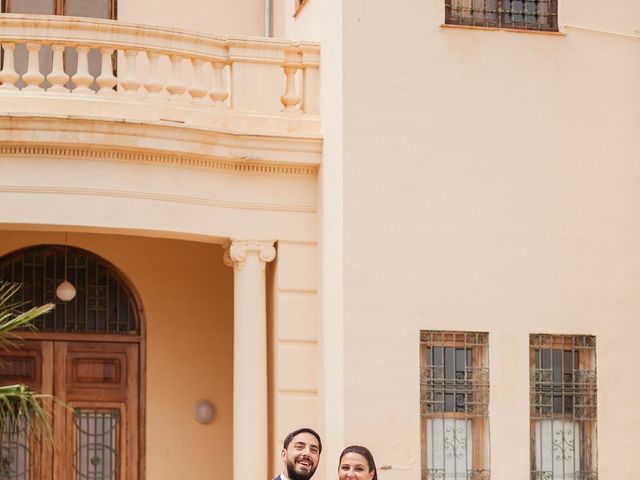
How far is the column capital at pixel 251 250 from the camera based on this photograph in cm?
1567

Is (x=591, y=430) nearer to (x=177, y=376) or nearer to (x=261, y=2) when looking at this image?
(x=177, y=376)

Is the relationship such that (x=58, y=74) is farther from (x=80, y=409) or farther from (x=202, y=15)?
Answer: (x=80, y=409)

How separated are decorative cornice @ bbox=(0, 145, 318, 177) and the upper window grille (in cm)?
226

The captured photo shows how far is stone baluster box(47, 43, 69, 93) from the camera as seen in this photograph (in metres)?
15.3

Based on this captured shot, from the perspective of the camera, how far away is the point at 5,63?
50.3 feet

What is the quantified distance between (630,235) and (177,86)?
13.3ft

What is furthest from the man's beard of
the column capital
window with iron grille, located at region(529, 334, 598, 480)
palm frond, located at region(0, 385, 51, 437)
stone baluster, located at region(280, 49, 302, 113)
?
stone baluster, located at region(280, 49, 302, 113)

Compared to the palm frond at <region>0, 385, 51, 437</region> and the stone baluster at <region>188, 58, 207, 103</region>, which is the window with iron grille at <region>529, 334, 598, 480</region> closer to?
the stone baluster at <region>188, 58, 207, 103</region>

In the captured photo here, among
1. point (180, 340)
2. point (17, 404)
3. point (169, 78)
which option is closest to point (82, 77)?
point (169, 78)

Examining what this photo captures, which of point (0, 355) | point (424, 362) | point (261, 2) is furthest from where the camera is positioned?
point (261, 2)

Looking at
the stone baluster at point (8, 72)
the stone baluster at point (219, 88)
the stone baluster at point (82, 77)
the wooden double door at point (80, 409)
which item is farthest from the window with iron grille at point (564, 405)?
the stone baluster at point (8, 72)

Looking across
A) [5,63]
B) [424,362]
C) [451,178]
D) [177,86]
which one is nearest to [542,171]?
[451,178]

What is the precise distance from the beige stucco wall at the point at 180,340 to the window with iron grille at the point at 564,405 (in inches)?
136

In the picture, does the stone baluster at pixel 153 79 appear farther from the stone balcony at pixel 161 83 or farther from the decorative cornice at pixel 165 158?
the decorative cornice at pixel 165 158
